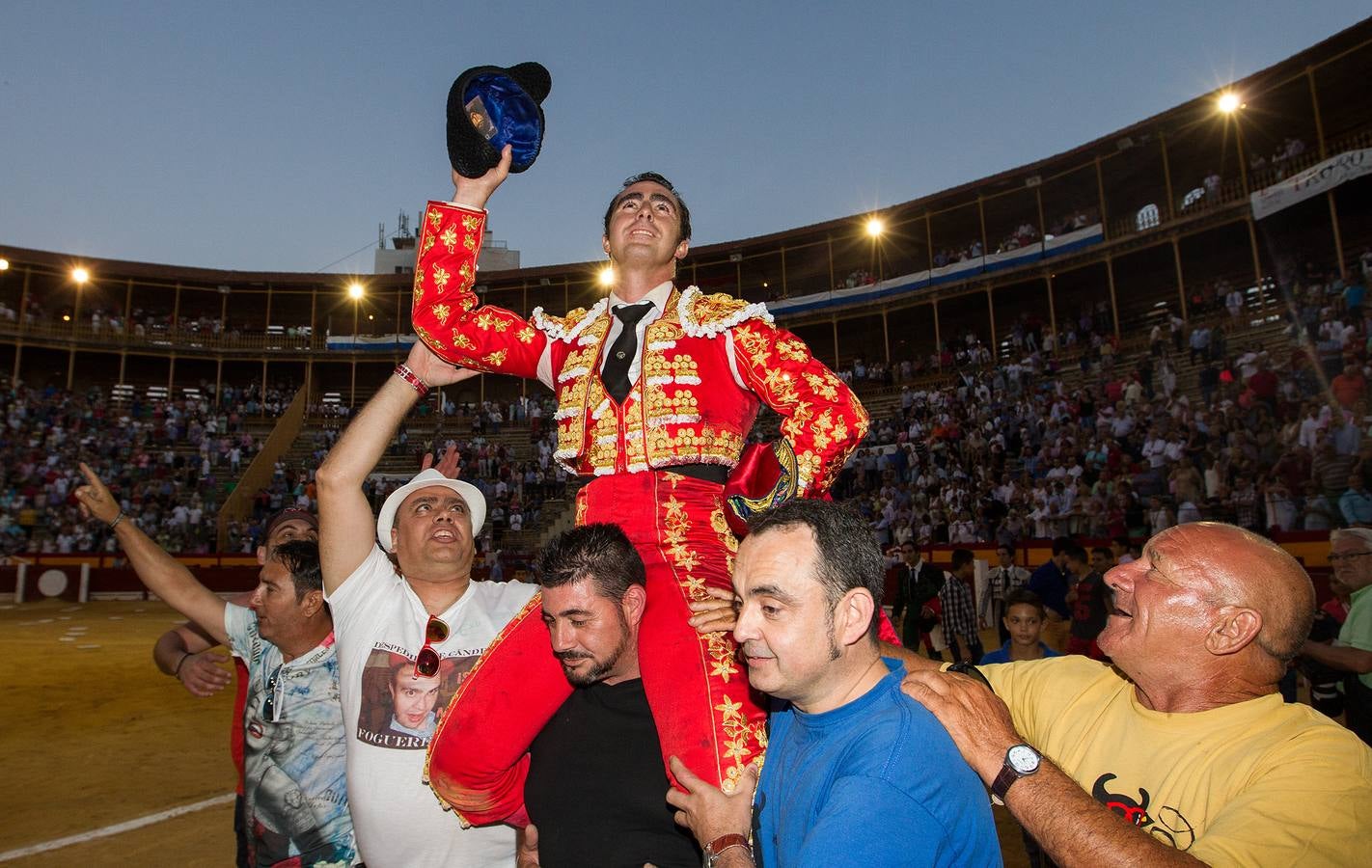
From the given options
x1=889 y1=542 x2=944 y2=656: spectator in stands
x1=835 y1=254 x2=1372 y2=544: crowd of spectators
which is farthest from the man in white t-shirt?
x1=835 y1=254 x2=1372 y2=544: crowd of spectators

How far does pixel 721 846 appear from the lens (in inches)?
74.1

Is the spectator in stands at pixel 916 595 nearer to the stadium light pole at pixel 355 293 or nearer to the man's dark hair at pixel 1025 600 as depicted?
the man's dark hair at pixel 1025 600

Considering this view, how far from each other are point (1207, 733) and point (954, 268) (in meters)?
24.1

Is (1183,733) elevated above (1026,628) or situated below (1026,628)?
above

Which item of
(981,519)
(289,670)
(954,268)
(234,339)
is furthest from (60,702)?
(234,339)

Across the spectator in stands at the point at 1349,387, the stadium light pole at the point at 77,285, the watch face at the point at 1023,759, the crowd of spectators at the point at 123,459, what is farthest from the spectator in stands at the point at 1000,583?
the stadium light pole at the point at 77,285

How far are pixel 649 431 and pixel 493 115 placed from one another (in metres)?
1.14

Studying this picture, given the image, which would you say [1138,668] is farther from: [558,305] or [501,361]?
[558,305]

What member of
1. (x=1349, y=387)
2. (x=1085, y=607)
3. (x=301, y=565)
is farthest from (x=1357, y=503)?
(x=301, y=565)

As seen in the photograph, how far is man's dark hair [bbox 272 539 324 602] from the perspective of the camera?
132 inches

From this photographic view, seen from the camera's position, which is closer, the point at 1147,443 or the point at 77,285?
the point at 1147,443

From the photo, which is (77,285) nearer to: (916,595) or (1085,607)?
(916,595)

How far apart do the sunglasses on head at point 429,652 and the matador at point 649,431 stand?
1.32 ft

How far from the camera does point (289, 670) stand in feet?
10.8
